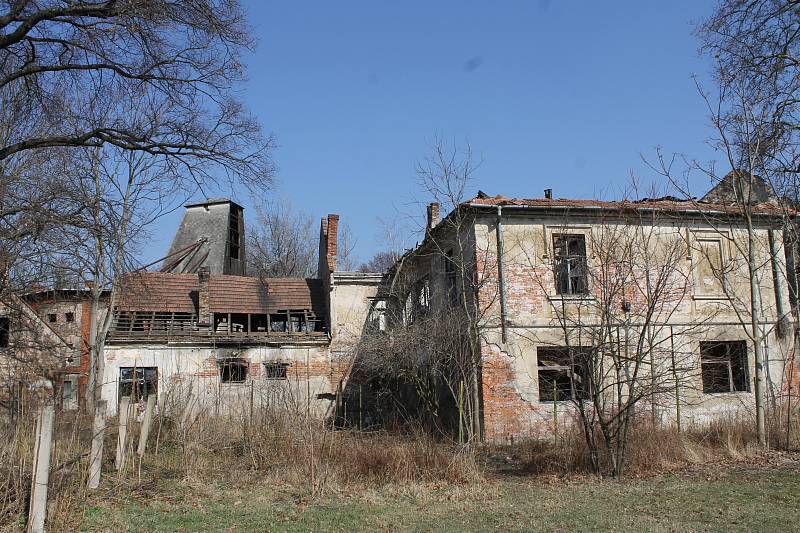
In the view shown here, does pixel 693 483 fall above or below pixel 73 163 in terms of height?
below

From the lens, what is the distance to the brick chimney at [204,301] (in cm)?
2739

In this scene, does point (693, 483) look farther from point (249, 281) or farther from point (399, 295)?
point (249, 281)

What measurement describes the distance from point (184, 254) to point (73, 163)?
2047cm

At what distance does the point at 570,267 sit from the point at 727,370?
17.8ft

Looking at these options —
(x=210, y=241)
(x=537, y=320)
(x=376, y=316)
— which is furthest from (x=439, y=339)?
(x=210, y=241)

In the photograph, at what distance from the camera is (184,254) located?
36094mm

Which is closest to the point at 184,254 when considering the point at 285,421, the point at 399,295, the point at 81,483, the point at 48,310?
the point at 48,310

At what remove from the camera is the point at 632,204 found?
59.4 ft

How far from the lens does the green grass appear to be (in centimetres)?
888

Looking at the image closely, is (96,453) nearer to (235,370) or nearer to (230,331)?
(235,370)

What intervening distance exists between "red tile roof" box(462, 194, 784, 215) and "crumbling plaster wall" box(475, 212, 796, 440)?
50 centimetres

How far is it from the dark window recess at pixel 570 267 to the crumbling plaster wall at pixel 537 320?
229 mm

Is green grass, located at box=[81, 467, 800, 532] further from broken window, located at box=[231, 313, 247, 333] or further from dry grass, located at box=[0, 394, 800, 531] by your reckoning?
broken window, located at box=[231, 313, 247, 333]

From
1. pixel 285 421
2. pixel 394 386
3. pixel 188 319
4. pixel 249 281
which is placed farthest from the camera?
pixel 249 281
